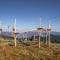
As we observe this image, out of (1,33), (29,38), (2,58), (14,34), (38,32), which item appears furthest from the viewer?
(29,38)

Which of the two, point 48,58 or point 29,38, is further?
point 29,38

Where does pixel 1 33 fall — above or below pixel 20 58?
above

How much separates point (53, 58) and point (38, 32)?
10532 millimetres

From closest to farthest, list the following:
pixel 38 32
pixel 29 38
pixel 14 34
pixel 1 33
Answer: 1. pixel 14 34
2. pixel 38 32
3. pixel 1 33
4. pixel 29 38

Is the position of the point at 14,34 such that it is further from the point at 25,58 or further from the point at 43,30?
the point at 25,58

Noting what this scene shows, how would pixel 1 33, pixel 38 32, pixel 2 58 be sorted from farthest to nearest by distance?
1. pixel 1 33
2. pixel 38 32
3. pixel 2 58

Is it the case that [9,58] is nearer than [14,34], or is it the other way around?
[9,58]

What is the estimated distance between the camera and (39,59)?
1021 cm

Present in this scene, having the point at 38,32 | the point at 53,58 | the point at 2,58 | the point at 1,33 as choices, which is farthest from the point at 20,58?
the point at 1,33

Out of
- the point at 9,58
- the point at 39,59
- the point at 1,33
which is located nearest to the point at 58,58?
the point at 39,59

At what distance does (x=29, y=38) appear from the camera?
3133 centimetres

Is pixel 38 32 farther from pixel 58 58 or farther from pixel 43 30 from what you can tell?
pixel 58 58

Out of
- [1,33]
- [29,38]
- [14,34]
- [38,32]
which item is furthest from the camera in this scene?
[29,38]

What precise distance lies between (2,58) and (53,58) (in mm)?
2679
